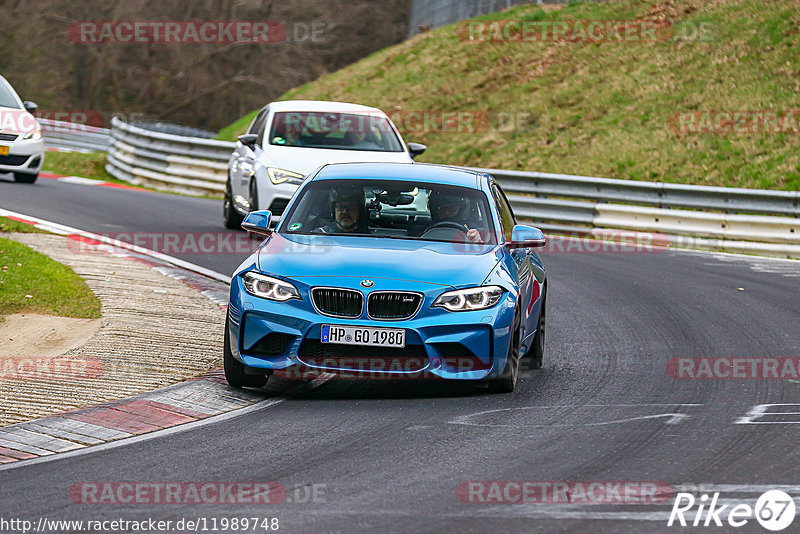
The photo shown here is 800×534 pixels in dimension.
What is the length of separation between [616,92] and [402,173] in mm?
21542

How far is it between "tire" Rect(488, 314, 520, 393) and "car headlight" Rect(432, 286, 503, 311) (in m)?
0.24

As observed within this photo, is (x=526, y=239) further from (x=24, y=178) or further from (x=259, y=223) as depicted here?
(x=24, y=178)

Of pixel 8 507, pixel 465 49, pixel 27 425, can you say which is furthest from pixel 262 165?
pixel 465 49

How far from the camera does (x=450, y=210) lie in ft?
30.7

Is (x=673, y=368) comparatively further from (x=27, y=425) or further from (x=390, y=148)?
(x=390, y=148)

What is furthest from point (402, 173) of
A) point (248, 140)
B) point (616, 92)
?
point (616, 92)

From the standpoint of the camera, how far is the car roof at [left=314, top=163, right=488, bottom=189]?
962 centimetres

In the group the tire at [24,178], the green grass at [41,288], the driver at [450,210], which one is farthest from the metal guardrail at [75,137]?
the driver at [450,210]

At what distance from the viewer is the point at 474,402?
822 centimetres

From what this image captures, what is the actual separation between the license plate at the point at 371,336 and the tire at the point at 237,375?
66cm

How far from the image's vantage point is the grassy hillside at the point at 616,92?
2591 centimetres

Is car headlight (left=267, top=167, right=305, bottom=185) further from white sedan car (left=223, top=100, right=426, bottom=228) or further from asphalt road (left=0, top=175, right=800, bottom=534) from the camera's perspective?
asphalt road (left=0, top=175, right=800, bottom=534)

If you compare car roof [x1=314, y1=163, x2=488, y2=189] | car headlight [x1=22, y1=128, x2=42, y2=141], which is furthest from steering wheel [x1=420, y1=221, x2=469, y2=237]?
car headlight [x1=22, y1=128, x2=42, y2=141]

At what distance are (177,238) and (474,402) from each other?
30.0ft
